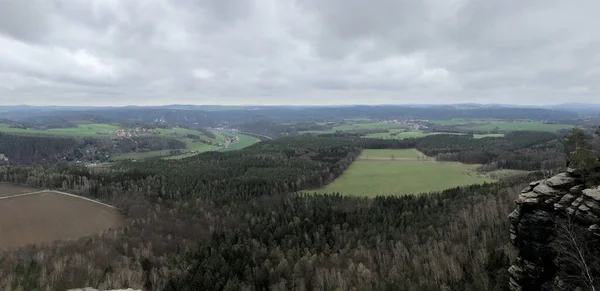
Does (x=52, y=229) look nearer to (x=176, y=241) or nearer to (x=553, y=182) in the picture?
(x=176, y=241)

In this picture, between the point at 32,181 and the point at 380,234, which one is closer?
the point at 380,234

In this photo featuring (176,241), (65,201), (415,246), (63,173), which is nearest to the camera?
(415,246)

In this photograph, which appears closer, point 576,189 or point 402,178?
point 576,189

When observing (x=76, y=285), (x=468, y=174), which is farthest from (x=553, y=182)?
(x=468, y=174)

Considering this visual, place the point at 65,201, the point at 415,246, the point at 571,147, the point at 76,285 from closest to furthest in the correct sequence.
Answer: the point at 571,147
the point at 76,285
the point at 415,246
the point at 65,201

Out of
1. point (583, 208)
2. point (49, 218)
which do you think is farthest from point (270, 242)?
point (583, 208)

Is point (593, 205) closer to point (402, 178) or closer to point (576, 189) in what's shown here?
point (576, 189)
